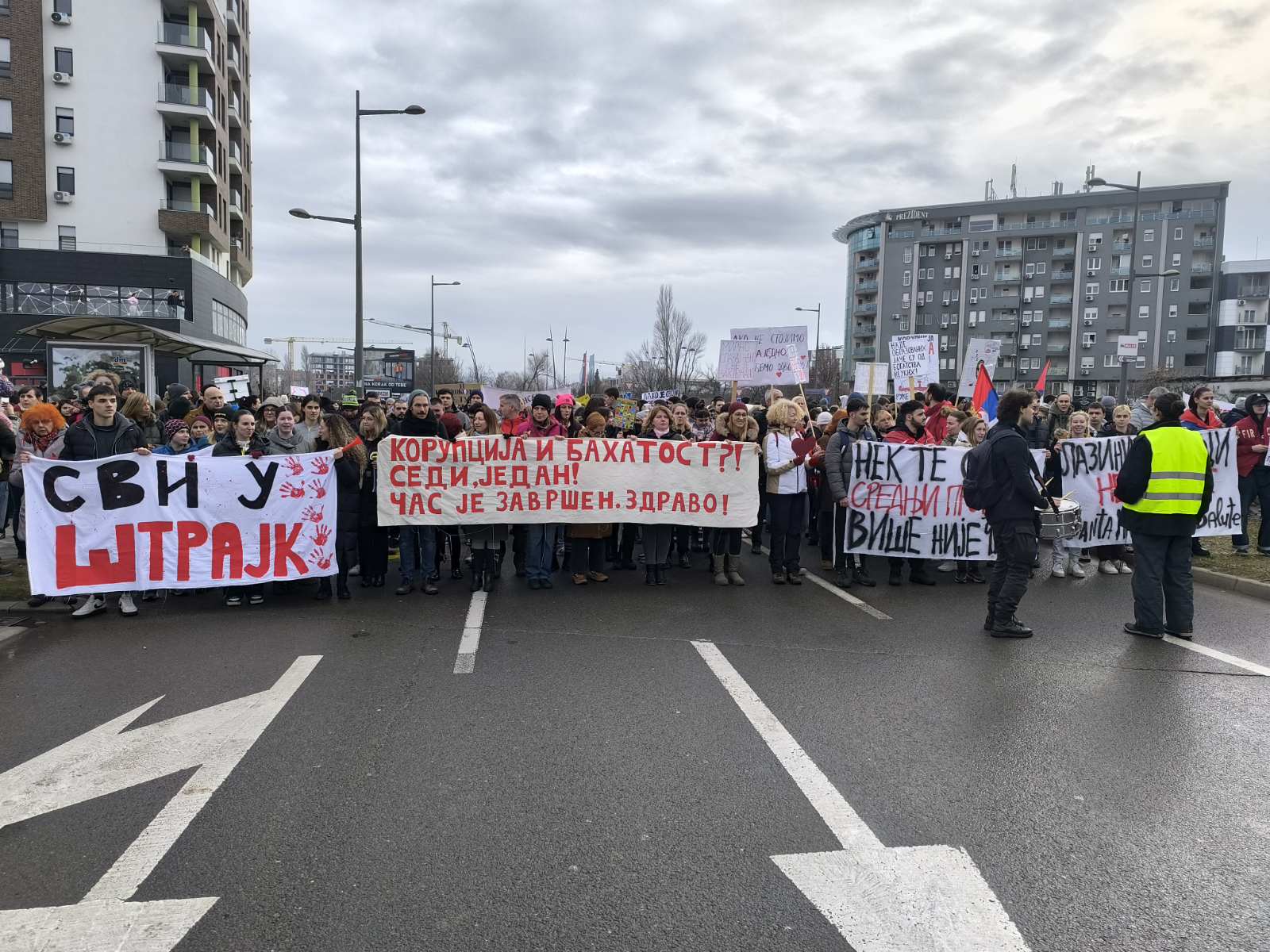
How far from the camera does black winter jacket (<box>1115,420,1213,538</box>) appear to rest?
22.7 feet

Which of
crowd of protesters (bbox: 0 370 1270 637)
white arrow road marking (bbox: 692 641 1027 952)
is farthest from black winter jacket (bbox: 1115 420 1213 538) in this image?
white arrow road marking (bbox: 692 641 1027 952)

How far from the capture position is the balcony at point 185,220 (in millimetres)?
45062

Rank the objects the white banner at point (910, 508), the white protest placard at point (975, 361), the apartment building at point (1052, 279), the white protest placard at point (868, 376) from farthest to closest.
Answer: the apartment building at point (1052, 279)
the white protest placard at point (868, 376)
the white protest placard at point (975, 361)
the white banner at point (910, 508)

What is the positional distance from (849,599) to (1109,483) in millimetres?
4214

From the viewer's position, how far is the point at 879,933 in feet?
9.74

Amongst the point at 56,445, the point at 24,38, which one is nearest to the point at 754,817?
the point at 56,445

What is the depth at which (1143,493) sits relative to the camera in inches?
275

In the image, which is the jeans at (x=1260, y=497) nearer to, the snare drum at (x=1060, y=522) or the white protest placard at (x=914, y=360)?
the snare drum at (x=1060, y=522)

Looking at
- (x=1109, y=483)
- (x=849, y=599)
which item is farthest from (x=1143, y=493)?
(x=1109, y=483)

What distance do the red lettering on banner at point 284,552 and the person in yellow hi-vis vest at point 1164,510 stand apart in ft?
23.9

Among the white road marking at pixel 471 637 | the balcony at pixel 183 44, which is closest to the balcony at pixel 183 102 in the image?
the balcony at pixel 183 44

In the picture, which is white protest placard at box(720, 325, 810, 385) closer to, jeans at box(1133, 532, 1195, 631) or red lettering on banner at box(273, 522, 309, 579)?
jeans at box(1133, 532, 1195, 631)

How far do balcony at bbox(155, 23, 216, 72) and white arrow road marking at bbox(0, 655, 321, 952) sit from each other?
164ft

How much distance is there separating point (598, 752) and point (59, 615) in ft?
18.8
